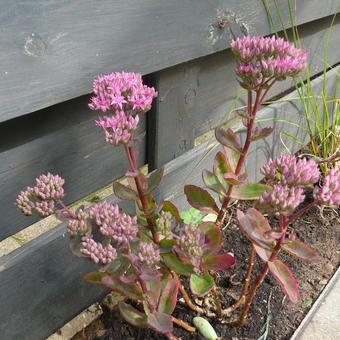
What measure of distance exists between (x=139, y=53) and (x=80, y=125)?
11.2 inches

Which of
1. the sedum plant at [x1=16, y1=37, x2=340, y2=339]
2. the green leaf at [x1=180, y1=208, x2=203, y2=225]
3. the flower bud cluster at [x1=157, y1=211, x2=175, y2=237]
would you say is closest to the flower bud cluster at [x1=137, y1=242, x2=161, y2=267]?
the sedum plant at [x1=16, y1=37, x2=340, y2=339]

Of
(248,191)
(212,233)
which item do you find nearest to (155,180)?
(212,233)

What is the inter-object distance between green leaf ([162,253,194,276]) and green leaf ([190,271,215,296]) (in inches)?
2.5

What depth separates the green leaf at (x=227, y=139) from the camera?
4.50ft

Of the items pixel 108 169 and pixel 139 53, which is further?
pixel 108 169

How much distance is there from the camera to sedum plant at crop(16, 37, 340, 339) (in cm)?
104

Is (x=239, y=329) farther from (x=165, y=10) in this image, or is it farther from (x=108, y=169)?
(x=165, y=10)

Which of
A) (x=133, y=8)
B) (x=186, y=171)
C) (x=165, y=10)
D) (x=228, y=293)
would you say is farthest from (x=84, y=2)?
(x=228, y=293)

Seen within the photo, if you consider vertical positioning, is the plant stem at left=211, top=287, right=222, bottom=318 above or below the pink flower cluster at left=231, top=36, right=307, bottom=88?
below

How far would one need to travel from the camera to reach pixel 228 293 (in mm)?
1615

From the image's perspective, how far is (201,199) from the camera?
1409mm

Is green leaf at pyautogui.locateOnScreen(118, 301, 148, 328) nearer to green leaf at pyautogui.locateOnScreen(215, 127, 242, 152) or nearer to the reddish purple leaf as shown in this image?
the reddish purple leaf

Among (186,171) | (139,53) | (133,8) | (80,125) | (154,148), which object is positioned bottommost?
(186,171)

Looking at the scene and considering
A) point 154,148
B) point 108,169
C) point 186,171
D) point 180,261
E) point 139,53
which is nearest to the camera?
point 180,261
